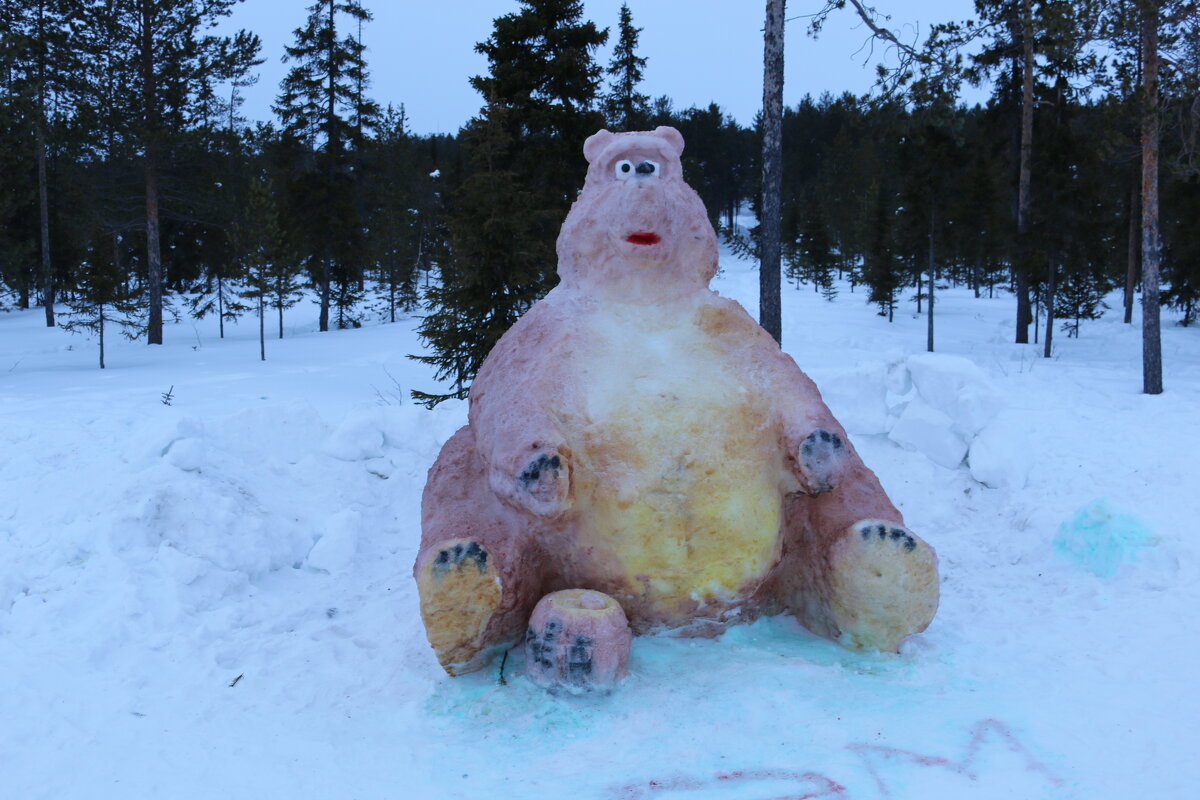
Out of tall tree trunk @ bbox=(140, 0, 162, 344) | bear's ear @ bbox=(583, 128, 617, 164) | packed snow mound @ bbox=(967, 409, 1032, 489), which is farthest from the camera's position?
tall tree trunk @ bbox=(140, 0, 162, 344)

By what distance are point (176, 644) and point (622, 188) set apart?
125 inches

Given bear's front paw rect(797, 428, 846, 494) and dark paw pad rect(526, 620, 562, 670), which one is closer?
dark paw pad rect(526, 620, 562, 670)

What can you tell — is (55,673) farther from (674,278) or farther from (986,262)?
(986,262)

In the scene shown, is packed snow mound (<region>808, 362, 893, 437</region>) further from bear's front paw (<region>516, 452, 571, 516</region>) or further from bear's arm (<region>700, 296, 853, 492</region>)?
bear's front paw (<region>516, 452, 571, 516</region>)

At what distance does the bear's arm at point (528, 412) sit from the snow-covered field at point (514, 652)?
0.90 meters

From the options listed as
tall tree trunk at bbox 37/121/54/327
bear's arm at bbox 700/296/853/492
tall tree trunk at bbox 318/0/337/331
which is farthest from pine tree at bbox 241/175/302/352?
bear's arm at bbox 700/296/853/492

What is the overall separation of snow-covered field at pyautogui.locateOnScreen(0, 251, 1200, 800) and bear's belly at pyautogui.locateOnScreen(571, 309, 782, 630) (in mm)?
349

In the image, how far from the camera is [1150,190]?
10.2 metres

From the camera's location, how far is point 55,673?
12.6 ft

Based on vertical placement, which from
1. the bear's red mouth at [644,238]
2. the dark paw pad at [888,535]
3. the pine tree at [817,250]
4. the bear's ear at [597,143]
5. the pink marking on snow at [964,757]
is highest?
the pine tree at [817,250]

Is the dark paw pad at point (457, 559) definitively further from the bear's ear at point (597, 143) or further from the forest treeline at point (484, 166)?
the forest treeline at point (484, 166)

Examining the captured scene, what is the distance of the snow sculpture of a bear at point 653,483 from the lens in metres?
3.76

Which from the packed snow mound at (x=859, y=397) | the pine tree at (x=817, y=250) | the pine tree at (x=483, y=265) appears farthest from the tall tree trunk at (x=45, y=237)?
the pine tree at (x=817, y=250)

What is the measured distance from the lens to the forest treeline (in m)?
9.77
